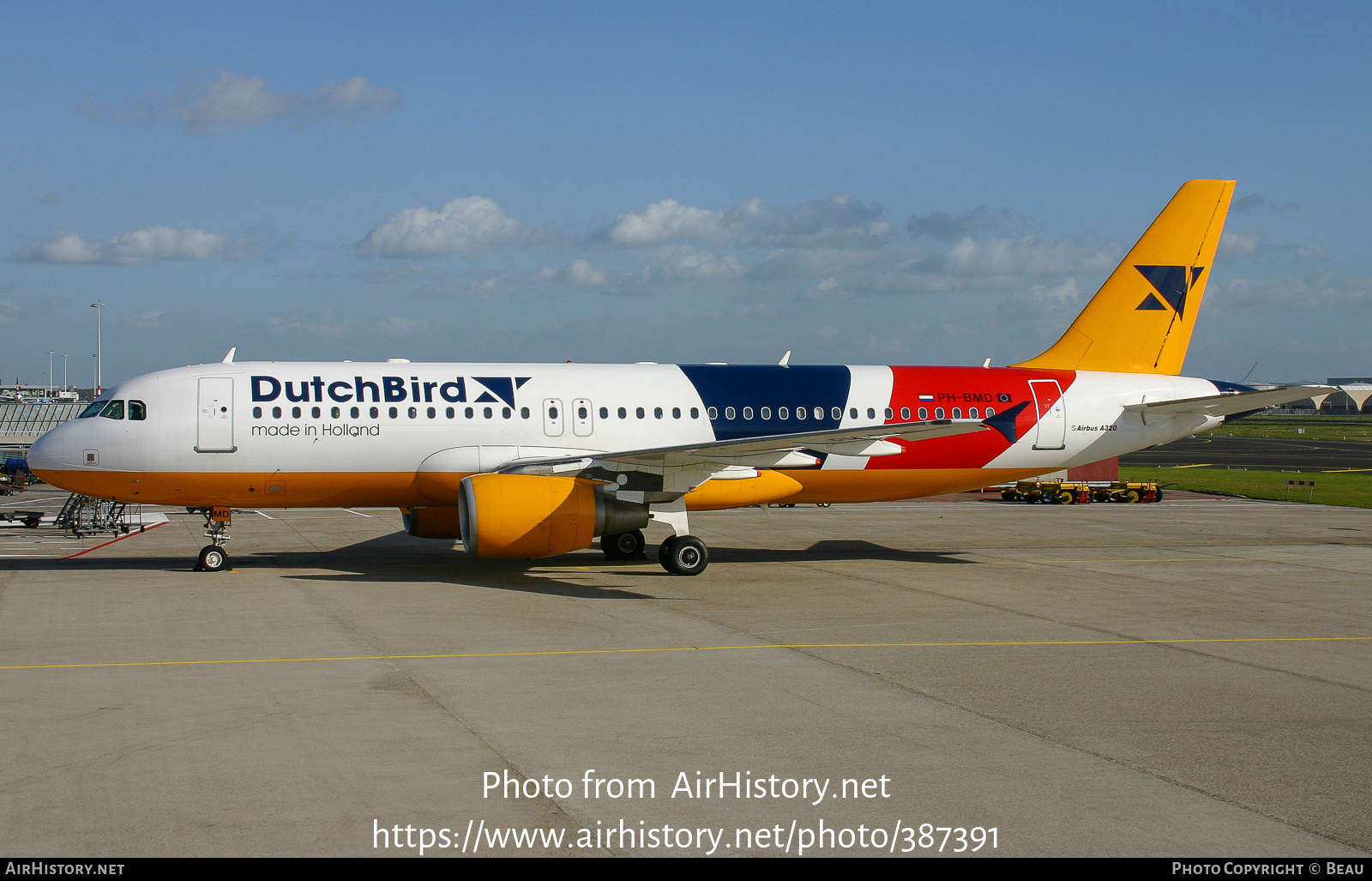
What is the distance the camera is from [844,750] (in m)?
9.38

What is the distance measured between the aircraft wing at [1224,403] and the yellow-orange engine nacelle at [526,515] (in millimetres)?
13317

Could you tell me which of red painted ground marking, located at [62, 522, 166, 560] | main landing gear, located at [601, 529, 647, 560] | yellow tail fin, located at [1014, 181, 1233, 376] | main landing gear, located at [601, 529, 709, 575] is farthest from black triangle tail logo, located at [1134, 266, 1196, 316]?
red painted ground marking, located at [62, 522, 166, 560]

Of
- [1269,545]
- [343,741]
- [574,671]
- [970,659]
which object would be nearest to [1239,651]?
[970,659]

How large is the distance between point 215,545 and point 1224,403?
21.5m

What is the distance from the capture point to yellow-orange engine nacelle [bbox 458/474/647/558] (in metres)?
18.9

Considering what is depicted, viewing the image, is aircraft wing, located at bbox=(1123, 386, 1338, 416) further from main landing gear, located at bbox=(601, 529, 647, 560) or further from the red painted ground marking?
the red painted ground marking

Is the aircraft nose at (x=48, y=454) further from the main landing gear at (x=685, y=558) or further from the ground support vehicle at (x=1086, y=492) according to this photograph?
the ground support vehicle at (x=1086, y=492)

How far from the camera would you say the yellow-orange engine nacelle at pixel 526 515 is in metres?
18.9

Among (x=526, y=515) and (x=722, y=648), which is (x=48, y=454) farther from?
(x=722, y=648)

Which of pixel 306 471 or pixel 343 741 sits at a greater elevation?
pixel 306 471

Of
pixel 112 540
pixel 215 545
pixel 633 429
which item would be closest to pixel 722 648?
pixel 633 429

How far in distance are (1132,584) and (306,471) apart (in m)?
15.8

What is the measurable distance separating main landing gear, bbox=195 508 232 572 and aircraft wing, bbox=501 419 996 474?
560cm

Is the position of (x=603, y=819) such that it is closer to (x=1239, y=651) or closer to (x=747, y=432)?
(x=1239, y=651)
